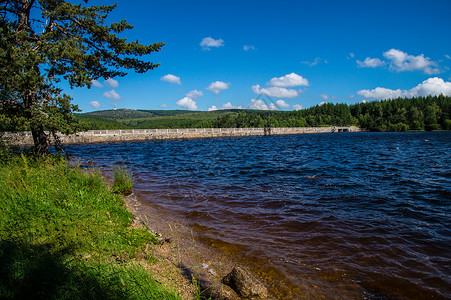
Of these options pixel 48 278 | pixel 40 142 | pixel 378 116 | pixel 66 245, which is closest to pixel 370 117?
pixel 378 116

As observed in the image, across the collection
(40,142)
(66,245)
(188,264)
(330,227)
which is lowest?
(330,227)

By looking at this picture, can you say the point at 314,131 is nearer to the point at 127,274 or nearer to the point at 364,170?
the point at 364,170

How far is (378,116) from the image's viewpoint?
152 meters

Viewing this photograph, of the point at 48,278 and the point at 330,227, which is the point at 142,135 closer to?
the point at 330,227

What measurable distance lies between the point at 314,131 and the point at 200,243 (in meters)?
144

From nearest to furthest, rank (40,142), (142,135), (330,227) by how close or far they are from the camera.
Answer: (330,227)
(40,142)
(142,135)

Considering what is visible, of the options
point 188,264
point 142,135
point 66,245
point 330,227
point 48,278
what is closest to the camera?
point 48,278

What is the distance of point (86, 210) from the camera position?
553 cm

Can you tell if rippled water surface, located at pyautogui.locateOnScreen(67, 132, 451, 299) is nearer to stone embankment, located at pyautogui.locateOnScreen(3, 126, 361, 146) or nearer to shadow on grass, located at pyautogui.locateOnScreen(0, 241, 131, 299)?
shadow on grass, located at pyautogui.locateOnScreen(0, 241, 131, 299)

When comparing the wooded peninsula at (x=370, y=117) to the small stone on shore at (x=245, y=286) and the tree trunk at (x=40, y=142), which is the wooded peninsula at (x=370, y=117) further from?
the small stone on shore at (x=245, y=286)

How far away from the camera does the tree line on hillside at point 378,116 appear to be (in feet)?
414

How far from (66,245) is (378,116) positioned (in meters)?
181

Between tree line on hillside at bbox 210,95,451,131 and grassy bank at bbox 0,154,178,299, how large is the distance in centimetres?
12314

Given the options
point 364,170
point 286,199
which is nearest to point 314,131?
point 364,170
